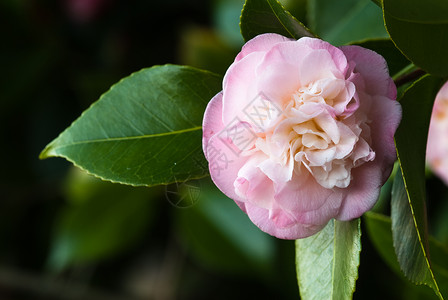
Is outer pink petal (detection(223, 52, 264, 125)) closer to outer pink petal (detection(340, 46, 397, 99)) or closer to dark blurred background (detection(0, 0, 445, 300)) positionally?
outer pink petal (detection(340, 46, 397, 99))

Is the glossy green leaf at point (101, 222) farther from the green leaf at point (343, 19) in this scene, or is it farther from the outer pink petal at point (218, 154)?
the outer pink petal at point (218, 154)

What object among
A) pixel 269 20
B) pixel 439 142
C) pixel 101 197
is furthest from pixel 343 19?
pixel 101 197

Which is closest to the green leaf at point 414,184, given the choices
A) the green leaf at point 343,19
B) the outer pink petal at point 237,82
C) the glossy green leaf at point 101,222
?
the outer pink petal at point 237,82

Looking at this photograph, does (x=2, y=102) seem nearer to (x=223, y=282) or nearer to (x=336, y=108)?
(x=223, y=282)

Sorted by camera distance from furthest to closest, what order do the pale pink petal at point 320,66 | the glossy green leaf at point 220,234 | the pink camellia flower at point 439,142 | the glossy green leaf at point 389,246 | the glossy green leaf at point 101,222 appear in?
the glossy green leaf at point 101,222 < the glossy green leaf at point 220,234 < the pink camellia flower at point 439,142 < the glossy green leaf at point 389,246 < the pale pink petal at point 320,66

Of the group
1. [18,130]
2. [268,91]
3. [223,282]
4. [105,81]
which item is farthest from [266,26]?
[18,130]
